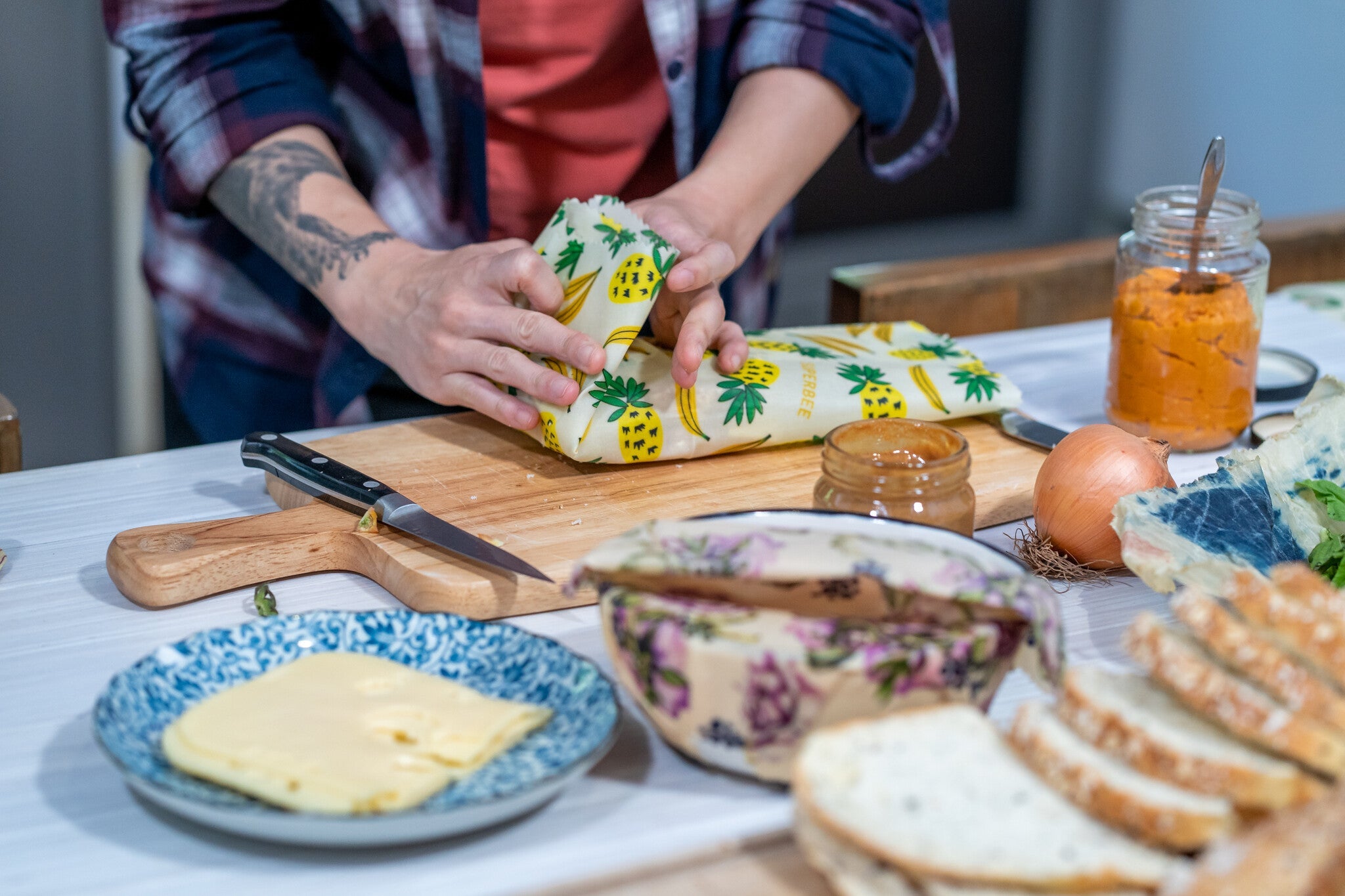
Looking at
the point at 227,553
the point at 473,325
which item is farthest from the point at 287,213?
the point at 227,553

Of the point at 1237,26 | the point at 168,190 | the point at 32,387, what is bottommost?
the point at 32,387

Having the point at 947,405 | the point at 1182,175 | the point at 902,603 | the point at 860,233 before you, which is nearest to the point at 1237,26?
the point at 1182,175

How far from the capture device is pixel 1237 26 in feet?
12.2

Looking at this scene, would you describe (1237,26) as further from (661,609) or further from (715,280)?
(661,609)

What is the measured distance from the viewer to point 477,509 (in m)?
1.13

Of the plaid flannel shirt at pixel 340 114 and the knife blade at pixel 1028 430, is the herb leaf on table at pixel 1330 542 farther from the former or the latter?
the plaid flannel shirt at pixel 340 114

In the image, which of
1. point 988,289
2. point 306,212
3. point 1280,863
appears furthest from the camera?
point 988,289

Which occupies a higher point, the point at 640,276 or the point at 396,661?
the point at 640,276

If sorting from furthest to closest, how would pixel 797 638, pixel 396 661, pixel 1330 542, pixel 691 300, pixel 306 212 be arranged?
pixel 306 212 < pixel 691 300 < pixel 1330 542 < pixel 396 661 < pixel 797 638

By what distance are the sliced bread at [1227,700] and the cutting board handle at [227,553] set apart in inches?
23.8

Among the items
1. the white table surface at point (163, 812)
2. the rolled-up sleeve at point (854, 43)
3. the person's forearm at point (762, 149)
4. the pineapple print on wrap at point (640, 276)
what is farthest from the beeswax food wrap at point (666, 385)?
the rolled-up sleeve at point (854, 43)

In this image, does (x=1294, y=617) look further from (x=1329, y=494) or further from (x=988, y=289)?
(x=988, y=289)

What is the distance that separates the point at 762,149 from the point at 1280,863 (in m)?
1.11

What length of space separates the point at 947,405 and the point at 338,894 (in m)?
0.80
